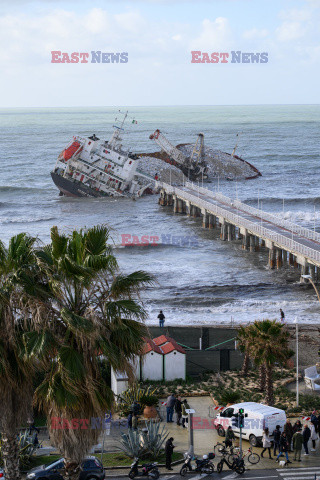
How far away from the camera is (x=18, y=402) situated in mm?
14141

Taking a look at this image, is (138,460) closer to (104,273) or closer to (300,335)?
(104,273)

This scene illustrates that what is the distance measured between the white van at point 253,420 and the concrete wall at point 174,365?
499 cm

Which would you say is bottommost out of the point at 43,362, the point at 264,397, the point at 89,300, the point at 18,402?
the point at 264,397

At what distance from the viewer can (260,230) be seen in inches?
2051

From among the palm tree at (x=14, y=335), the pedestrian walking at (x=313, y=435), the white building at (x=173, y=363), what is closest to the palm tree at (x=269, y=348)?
the pedestrian walking at (x=313, y=435)

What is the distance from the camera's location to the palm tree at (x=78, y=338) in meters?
13.0

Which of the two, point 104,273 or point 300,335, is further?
point 300,335

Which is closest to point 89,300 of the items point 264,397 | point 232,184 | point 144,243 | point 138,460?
point 138,460

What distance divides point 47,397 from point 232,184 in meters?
95.8

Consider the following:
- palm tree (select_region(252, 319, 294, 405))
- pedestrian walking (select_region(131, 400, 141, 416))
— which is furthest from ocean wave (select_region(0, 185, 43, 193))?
palm tree (select_region(252, 319, 294, 405))

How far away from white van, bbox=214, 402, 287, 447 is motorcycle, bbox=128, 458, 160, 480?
3.32 metres

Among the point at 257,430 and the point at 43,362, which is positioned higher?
the point at 43,362

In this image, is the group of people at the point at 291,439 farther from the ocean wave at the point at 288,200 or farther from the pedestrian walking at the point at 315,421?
the ocean wave at the point at 288,200

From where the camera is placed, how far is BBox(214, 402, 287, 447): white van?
20.5 m
